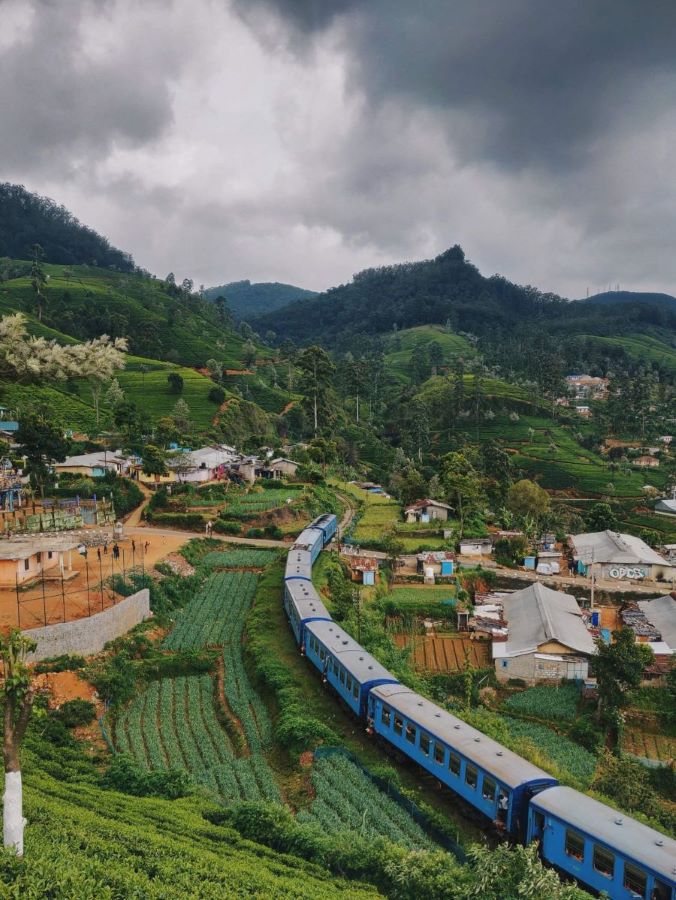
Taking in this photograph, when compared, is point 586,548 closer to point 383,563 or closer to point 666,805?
point 383,563

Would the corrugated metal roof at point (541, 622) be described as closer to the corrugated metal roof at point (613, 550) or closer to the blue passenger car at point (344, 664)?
the corrugated metal roof at point (613, 550)

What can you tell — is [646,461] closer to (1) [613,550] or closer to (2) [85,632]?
(1) [613,550]

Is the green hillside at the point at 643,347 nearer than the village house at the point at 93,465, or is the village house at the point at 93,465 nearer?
the village house at the point at 93,465

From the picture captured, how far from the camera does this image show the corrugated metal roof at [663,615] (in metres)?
30.0

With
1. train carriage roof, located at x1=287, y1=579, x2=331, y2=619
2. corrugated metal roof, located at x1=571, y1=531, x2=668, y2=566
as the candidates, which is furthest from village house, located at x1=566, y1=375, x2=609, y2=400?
train carriage roof, located at x1=287, y1=579, x2=331, y2=619

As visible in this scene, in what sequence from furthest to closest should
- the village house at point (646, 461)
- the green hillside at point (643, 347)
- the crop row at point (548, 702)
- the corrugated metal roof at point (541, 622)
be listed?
the green hillside at point (643, 347), the village house at point (646, 461), the corrugated metal roof at point (541, 622), the crop row at point (548, 702)

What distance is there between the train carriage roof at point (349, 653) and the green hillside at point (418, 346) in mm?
104832

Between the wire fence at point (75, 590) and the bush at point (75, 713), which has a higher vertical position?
the wire fence at point (75, 590)

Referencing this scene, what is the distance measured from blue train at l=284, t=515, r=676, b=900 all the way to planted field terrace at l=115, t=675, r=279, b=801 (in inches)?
148

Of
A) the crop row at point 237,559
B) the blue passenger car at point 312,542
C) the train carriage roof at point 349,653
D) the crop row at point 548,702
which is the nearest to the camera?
the train carriage roof at point 349,653

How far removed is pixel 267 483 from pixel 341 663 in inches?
1409

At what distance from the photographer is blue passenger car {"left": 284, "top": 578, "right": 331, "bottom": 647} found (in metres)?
25.2

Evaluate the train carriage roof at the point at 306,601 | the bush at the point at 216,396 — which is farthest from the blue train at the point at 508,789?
the bush at the point at 216,396

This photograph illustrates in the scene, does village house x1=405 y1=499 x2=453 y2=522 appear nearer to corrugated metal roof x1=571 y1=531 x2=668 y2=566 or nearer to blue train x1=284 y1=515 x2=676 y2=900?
corrugated metal roof x1=571 y1=531 x2=668 y2=566
